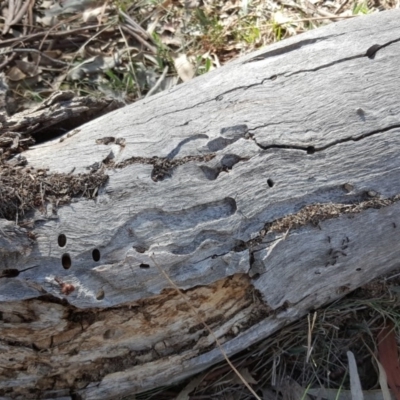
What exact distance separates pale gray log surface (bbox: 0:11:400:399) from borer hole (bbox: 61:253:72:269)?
0.01 metres

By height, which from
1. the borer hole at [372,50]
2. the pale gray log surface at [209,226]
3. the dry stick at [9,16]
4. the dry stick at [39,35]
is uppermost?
the dry stick at [9,16]

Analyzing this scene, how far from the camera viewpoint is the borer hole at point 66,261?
1.68 meters

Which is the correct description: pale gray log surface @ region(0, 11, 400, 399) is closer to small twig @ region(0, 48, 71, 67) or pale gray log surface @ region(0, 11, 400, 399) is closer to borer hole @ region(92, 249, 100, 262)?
borer hole @ region(92, 249, 100, 262)

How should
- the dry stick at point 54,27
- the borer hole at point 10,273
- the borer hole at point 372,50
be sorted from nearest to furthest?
the borer hole at point 10,273, the borer hole at point 372,50, the dry stick at point 54,27

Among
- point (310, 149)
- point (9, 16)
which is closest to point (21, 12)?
point (9, 16)

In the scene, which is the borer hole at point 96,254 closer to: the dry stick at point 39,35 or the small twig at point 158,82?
the small twig at point 158,82

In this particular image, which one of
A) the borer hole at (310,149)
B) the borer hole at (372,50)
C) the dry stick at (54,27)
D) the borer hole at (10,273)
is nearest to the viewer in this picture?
the borer hole at (10,273)

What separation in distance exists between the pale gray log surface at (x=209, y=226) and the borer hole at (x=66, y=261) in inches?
0.4

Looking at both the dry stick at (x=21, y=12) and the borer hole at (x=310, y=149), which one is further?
the dry stick at (x=21, y=12)

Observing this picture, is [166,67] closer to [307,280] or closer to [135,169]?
[135,169]

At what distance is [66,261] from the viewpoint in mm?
1689

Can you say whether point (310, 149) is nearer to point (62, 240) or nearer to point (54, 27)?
point (62, 240)

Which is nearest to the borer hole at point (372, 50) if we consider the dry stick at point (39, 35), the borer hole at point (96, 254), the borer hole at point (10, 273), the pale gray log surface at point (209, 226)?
the pale gray log surface at point (209, 226)

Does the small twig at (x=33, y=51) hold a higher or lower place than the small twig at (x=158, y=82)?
higher
